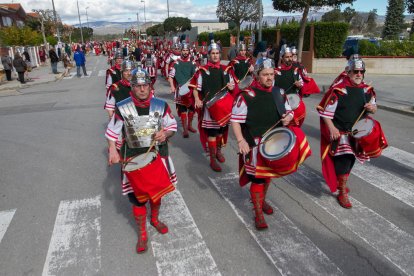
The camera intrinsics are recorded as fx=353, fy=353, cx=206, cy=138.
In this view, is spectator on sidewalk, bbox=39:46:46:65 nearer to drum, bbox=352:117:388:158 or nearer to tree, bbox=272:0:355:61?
tree, bbox=272:0:355:61

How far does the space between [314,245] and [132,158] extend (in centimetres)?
210

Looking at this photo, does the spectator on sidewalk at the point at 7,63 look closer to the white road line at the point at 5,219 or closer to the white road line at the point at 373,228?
the white road line at the point at 5,219

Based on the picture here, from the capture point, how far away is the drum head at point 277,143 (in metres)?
3.40

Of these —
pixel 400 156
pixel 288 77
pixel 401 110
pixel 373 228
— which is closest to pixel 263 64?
pixel 373 228

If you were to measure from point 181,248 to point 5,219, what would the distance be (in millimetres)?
2406

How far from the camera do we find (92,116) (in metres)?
10.4

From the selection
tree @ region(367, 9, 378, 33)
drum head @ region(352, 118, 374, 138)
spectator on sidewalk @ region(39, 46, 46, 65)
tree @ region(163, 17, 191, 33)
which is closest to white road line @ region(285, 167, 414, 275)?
drum head @ region(352, 118, 374, 138)

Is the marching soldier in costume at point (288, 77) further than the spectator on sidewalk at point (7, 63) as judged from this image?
No

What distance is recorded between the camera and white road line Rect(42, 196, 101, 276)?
11.3ft

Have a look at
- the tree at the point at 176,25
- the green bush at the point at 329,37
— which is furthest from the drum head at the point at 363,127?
the tree at the point at 176,25

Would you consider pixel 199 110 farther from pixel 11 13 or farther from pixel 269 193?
pixel 11 13

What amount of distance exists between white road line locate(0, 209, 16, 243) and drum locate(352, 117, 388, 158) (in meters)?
4.38

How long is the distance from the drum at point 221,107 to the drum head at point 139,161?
216 centimetres

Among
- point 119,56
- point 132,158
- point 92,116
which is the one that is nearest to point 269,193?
point 132,158
